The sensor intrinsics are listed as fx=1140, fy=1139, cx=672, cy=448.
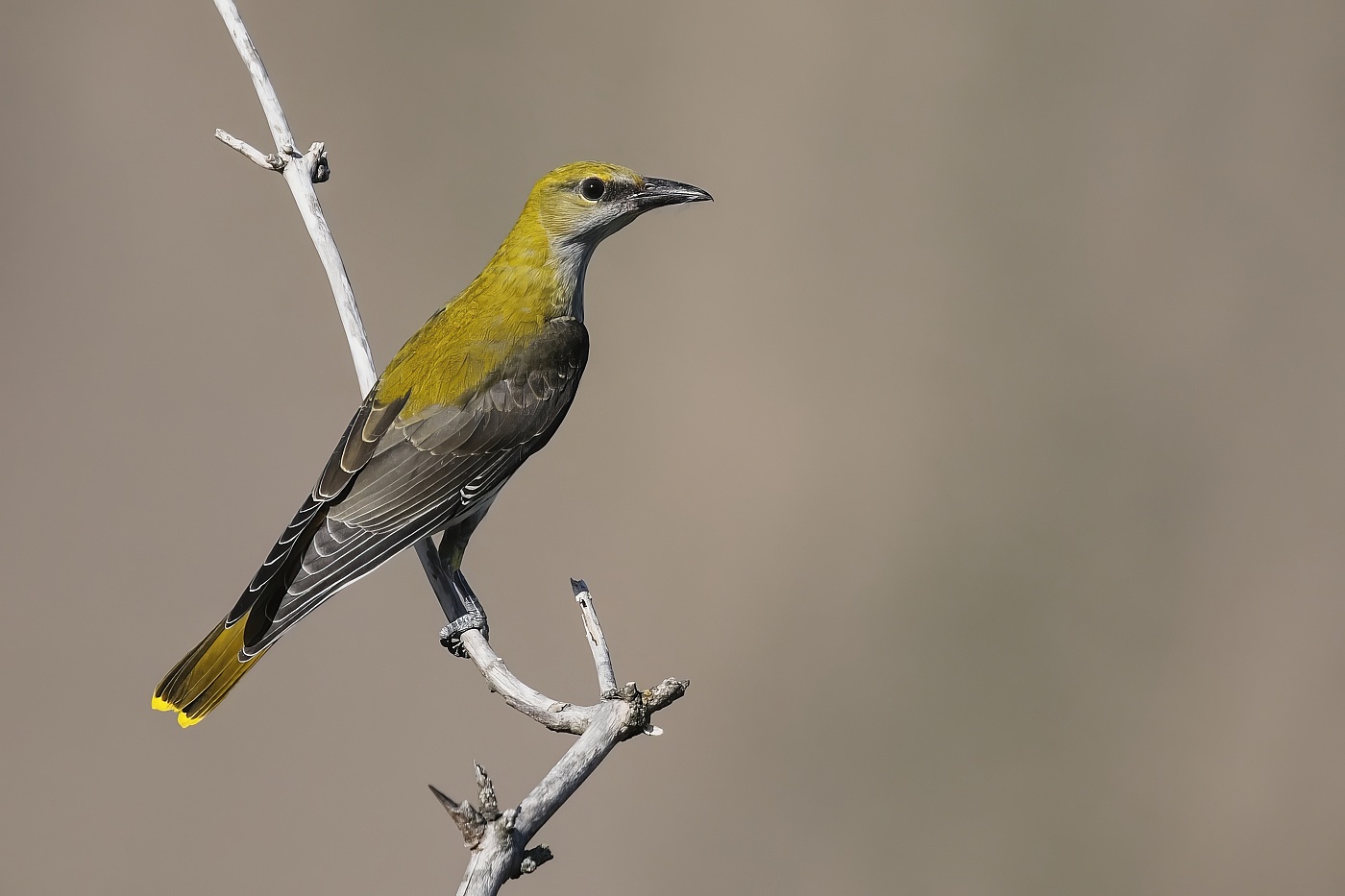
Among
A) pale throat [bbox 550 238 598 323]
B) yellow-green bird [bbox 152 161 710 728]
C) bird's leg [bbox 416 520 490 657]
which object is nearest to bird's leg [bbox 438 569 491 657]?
bird's leg [bbox 416 520 490 657]

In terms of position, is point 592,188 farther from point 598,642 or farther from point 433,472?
point 598,642

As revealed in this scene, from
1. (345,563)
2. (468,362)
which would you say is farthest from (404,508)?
(468,362)

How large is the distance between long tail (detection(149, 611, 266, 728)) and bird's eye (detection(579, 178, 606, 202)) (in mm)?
2221

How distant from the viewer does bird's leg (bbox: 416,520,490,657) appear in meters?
4.18

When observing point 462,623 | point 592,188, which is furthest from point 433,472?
point 592,188

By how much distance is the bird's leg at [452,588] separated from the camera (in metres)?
4.18

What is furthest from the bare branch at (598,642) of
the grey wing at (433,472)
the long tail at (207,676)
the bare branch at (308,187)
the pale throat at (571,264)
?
the pale throat at (571,264)

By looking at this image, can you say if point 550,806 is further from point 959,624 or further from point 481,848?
point 959,624

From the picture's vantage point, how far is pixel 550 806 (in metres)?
2.77

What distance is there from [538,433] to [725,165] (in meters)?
5.71

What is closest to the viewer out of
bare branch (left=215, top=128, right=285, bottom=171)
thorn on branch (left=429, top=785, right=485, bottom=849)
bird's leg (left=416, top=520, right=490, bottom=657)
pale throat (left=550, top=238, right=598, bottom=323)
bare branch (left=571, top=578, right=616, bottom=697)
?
thorn on branch (left=429, top=785, right=485, bottom=849)

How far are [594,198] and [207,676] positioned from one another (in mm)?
2474

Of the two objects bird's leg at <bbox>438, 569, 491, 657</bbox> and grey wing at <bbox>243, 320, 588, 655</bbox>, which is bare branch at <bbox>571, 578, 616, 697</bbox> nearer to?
bird's leg at <bbox>438, 569, 491, 657</bbox>

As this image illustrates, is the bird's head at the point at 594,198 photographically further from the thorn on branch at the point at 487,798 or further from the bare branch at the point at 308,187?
the thorn on branch at the point at 487,798
